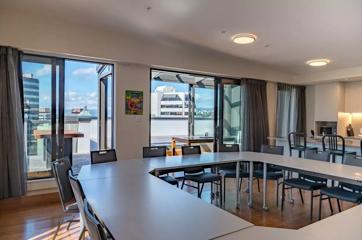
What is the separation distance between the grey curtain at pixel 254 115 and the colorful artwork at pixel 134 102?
2777 millimetres

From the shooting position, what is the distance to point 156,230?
149 centimetres

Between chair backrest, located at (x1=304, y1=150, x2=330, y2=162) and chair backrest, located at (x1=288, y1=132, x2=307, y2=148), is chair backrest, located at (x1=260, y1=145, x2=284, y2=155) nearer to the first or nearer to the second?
chair backrest, located at (x1=304, y1=150, x2=330, y2=162)

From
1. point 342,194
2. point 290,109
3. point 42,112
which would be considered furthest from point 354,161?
point 42,112

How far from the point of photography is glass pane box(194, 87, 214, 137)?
6.44 m

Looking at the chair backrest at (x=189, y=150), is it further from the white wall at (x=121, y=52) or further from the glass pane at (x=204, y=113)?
the glass pane at (x=204, y=113)

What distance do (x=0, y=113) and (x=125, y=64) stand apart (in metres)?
2.18

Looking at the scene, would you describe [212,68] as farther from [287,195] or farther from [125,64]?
[287,195]

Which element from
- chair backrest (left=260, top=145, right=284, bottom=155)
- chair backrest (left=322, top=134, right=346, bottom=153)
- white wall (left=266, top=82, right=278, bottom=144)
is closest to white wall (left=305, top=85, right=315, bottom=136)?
white wall (left=266, top=82, right=278, bottom=144)

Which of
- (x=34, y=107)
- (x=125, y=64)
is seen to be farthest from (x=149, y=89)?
(x=34, y=107)

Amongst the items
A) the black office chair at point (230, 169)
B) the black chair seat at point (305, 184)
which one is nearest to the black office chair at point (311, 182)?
the black chair seat at point (305, 184)

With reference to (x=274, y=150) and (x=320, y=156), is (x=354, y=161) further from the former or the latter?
(x=274, y=150)

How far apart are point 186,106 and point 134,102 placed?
1724mm

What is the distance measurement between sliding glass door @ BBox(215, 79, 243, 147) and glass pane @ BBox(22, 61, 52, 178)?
3.79 meters

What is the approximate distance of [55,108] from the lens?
4.48 meters
